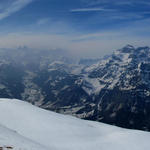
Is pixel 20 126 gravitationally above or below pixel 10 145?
below

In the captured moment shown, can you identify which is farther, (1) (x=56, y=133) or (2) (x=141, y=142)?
(1) (x=56, y=133)

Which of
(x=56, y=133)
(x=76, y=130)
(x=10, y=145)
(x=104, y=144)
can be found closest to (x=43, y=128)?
(x=56, y=133)

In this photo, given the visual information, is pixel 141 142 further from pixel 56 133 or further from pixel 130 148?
pixel 56 133

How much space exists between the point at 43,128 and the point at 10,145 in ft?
67.3

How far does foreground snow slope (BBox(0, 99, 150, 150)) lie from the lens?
46781 mm

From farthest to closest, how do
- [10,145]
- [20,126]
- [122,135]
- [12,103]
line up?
1. [12,103]
2. [20,126]
3. [122,135]
4. [10,145]

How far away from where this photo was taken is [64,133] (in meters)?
53.4

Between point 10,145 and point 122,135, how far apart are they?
26590 mm

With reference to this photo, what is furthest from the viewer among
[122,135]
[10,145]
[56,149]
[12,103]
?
[12,103]

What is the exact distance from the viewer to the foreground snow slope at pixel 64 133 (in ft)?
153

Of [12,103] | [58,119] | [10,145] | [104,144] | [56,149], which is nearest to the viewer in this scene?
[10,145]

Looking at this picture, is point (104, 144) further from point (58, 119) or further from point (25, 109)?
point (25, 109)

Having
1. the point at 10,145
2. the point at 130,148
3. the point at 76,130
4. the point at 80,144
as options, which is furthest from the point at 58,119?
the point at 10,145

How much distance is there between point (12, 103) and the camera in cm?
7431
